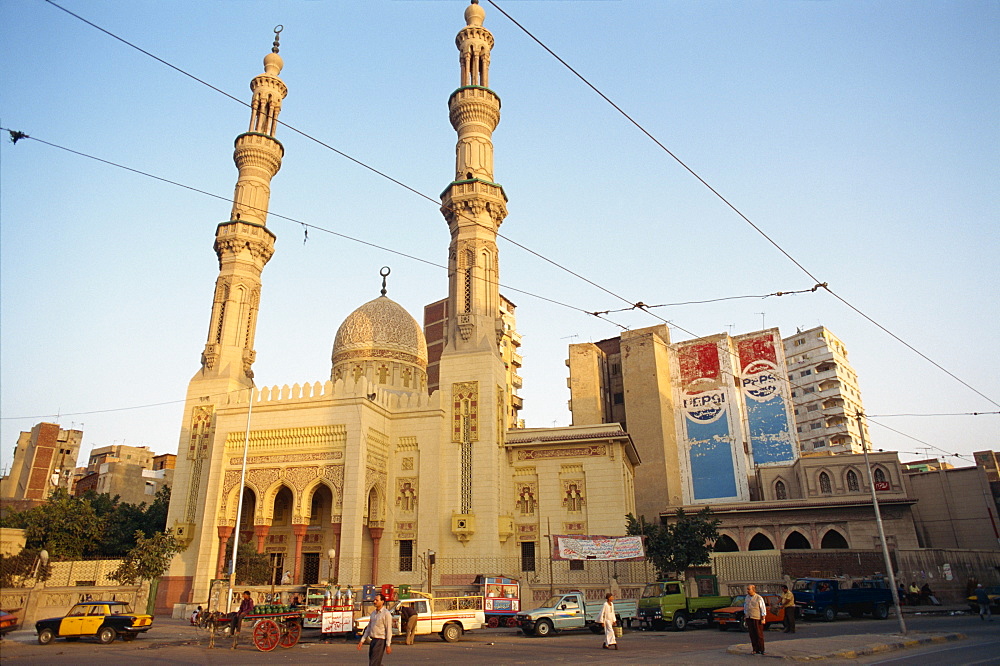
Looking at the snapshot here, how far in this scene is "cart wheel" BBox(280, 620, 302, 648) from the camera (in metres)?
15.5

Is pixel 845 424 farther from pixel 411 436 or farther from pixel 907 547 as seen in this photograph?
pixel 411 436

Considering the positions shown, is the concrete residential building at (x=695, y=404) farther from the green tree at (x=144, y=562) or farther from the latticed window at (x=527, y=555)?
the green tree at (x=144, y=562)

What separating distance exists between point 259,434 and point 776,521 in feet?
86.8

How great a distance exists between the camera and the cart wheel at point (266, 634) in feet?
49.0

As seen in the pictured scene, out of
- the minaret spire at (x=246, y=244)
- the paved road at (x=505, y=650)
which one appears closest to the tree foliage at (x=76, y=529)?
the paved road at (x=505, y=650)

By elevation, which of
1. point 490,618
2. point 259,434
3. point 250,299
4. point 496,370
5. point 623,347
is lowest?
point 490,618

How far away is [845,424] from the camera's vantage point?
201ft

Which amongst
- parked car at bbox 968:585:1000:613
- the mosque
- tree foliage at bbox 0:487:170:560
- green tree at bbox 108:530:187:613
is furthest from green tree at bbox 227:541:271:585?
parked car at bbox 968:585:1000:613

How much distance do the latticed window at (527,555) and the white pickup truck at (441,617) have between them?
10.5 m

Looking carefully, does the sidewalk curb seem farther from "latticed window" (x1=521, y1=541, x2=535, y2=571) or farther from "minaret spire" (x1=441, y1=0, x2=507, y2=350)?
"minaret spire" (x1=441, y1=0, x2=507, y2=350)

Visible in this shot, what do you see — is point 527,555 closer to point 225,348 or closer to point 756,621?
point 225,348

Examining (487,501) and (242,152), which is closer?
→ (487,501)

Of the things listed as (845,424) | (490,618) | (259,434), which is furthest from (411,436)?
(845,424)

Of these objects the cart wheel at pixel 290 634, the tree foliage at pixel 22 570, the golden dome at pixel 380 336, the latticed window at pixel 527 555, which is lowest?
the cart wheel at pixel 290 634
